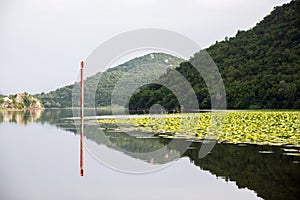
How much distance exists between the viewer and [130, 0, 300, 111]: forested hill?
25.3 metres

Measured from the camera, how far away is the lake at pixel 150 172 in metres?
4.45

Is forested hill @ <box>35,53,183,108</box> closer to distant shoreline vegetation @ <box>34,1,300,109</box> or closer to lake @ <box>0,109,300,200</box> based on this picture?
distant shoreline vegetation @ <box>34,1,300,109</box>

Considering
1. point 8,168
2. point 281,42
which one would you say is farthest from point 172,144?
point 281,42

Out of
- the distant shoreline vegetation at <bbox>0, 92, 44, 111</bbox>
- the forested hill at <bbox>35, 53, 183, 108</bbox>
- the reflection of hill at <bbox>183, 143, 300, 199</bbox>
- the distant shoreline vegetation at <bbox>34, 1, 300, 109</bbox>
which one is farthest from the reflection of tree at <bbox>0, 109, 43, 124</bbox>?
the distant shoreline vegetation at <bbox>0, 92, 44, 111</bbox>

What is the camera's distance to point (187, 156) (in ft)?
22.8

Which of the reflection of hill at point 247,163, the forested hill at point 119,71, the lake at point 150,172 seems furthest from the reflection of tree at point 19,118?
the reflection of hill at point 247,163

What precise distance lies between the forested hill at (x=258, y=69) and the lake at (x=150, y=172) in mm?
18325

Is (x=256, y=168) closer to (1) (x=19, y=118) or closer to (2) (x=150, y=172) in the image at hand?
(2) (x=150, y=172)

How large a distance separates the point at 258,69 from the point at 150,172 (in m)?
25.6

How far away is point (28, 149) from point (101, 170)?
9.86ft

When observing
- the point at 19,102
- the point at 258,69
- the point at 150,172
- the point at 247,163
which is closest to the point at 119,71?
the point at 258,69

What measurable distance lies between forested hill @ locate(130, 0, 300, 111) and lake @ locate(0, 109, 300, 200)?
18325 millimetres

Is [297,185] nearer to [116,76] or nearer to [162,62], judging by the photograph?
[116,76]

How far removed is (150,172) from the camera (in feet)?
19.2
